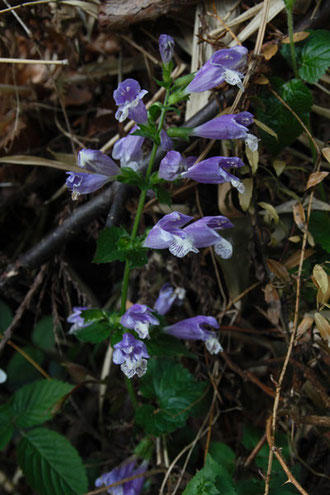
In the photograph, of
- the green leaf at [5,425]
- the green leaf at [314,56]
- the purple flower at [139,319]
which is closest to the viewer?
the purple flower at [139,319]

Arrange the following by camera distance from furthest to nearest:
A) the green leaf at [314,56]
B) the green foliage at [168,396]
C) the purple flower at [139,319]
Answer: the green foliage at [168,396] → the green leaf at [314,56] → the purple flower at [139,319]

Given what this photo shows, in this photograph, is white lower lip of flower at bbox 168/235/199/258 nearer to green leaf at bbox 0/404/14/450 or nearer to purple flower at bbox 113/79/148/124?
purple flower at bbox 113/79/148/124

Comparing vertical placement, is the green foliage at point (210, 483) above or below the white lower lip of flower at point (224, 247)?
below

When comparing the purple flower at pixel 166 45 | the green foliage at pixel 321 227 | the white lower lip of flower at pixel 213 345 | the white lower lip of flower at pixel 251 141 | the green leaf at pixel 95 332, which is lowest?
the white lower lip of flower at pixel 213 345

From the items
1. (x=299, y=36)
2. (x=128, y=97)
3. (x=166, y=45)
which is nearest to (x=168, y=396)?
(x=128, y=97)

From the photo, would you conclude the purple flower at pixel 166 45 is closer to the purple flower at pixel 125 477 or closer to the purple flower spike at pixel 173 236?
the purple flower spike at pixel 173 236

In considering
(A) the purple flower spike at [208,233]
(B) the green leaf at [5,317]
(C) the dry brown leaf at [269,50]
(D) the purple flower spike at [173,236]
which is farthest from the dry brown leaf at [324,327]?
(B) the green leaf at [5,317]

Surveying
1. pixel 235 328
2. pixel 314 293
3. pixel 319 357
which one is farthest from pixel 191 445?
pixel 314 293

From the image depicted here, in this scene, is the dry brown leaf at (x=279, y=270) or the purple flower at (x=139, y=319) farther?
the dry brown leaf at (x=279, y=270)
